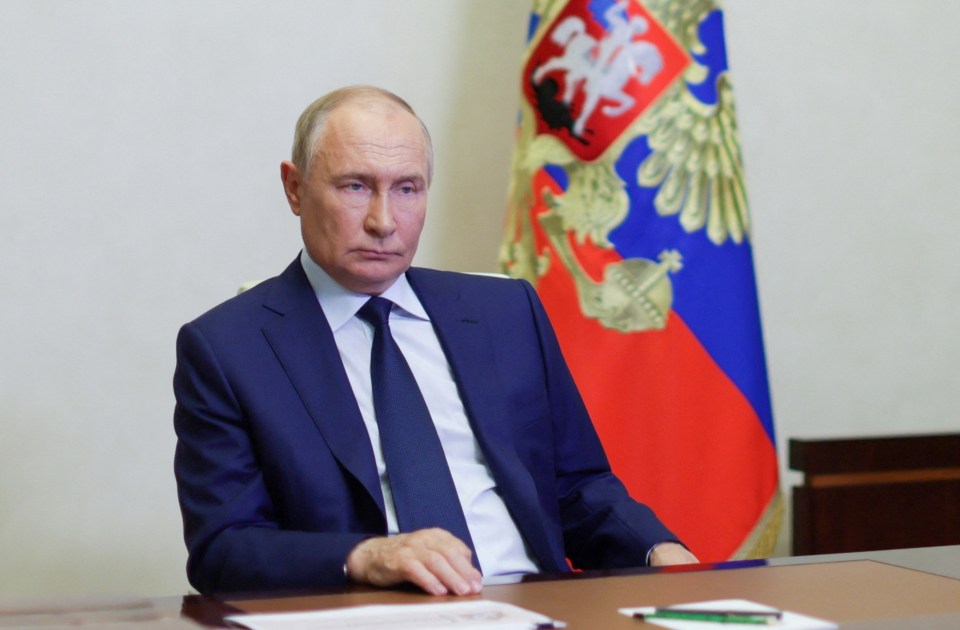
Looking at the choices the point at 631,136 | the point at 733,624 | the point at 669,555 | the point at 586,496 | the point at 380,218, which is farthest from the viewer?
the point at 631,136

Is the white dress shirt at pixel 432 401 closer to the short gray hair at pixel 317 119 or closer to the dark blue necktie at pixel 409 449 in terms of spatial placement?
the dark blue necktie at pixel 409 449

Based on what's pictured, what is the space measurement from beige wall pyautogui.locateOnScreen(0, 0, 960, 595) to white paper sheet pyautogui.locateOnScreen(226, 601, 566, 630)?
2.09 metres

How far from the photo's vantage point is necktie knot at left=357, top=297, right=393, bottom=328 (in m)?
2.12

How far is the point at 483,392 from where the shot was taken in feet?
7.06

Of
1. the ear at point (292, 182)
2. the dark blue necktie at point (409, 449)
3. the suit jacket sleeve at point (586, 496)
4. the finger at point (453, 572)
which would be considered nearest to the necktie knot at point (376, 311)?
the dark blue necktie at point (409, 449)

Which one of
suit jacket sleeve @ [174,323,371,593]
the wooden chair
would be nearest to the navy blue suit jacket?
suit jacket sleeve @ [174,323,371,593]

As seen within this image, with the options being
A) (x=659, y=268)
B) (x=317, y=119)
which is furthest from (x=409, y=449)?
(x=659, y=268)

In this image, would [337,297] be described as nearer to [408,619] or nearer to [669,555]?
[669,555]

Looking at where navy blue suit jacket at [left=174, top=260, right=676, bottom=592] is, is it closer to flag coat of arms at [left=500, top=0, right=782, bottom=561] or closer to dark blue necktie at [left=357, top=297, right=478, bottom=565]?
dark blue necktie at [left=357, top=297, right=478, bottom=565]

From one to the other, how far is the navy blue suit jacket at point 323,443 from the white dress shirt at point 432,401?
1.0 inches

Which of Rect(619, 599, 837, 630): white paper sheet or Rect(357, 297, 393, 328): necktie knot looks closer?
Rect(619, 599, 837, 630): white paper sheet

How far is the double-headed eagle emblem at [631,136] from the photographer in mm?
3006

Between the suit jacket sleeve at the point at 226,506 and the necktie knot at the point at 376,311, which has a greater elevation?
the necktie knot at the point at 376,311

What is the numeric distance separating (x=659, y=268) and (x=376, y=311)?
3.64 ft
